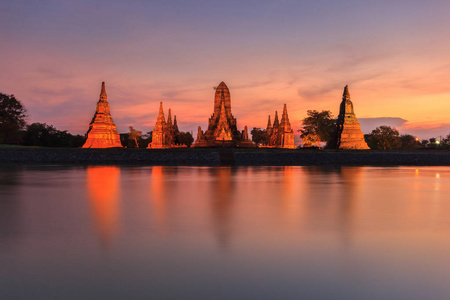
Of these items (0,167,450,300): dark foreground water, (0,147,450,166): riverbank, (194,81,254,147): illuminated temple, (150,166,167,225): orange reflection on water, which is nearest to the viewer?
(0,167,450,300): dark foreground water

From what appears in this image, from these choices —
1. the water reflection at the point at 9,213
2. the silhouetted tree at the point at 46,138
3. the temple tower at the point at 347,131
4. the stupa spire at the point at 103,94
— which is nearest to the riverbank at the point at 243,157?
the temple tower at the point at 347,131

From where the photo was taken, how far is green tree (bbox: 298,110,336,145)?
193 ft

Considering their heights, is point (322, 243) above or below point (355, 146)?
below

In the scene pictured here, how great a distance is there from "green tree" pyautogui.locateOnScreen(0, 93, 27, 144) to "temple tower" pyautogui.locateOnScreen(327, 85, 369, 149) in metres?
42.8

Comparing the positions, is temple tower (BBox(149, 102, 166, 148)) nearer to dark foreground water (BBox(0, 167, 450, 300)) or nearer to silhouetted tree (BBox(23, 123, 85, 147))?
silhouetted tree (BBox(23, 123, 85, 147))

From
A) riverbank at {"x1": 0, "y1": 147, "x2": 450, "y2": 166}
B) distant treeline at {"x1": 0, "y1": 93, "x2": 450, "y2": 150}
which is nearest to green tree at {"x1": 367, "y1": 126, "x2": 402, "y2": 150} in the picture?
distant treeline at {"x1": 0, "y1": 93, "x2": 450, "y2": 150}

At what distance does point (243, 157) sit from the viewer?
31812 millimetres

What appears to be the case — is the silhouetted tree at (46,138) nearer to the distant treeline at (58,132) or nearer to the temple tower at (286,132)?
the distant treeline at (58,132)

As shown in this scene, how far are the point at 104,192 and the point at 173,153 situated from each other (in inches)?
844

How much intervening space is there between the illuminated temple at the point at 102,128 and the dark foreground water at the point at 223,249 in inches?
1294

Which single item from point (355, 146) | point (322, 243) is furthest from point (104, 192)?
point (355, 146)

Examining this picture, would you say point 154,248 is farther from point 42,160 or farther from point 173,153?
point 42,160

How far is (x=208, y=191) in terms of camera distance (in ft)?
37.5

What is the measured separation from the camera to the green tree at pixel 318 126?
58844 millimetres
